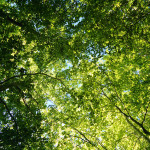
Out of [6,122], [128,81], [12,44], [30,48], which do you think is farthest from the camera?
[128,81]

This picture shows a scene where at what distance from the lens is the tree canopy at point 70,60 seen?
5.21 m

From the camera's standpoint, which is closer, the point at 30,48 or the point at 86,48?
the point at 86,48

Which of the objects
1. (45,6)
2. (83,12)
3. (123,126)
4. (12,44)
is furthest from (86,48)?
(123,126)

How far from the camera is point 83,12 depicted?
214 inches

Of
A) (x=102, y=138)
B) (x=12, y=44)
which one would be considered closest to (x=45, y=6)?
(x=12, y=44)

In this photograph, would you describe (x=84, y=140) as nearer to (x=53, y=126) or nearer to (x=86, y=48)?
(x=53, y=126)

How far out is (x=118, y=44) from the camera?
6031 mm

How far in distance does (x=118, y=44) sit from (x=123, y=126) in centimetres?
888

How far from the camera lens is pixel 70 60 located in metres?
8.12

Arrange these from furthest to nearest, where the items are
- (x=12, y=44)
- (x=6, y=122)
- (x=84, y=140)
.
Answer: (x=84, y=140)
(x=6, y=122)
(x=12, y=44)

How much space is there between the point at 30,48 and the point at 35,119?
532 centimetres

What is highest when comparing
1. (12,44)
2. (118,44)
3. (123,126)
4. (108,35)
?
(12,44)

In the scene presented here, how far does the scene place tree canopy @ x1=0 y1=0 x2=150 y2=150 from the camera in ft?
17.1

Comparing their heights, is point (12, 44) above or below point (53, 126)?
above
